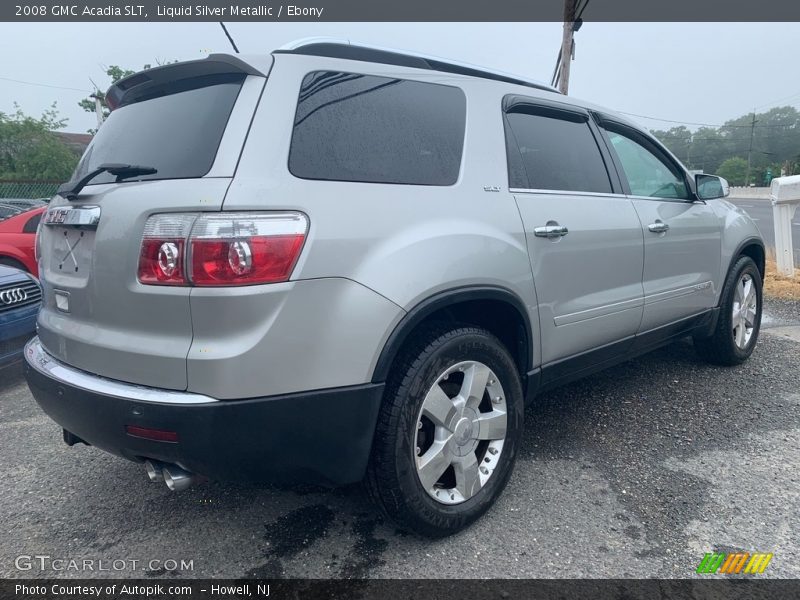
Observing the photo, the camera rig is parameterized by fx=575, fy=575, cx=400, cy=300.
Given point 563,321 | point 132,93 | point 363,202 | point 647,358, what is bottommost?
point 647,358

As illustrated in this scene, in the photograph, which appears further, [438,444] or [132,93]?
[132,93]

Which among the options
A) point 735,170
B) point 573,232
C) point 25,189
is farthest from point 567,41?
point 735,170

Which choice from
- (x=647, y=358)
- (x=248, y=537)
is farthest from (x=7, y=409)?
(x=647, y=358)

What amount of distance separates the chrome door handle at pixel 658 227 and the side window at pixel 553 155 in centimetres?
38

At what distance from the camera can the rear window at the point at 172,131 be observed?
197cm

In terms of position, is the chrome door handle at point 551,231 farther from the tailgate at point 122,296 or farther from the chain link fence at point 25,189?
the chain link fence at point 25,189

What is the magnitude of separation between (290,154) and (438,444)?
1213 mm

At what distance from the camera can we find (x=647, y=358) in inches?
185

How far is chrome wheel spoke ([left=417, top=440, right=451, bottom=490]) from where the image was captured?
2.20 meters

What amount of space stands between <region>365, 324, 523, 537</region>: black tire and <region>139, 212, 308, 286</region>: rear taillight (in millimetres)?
620

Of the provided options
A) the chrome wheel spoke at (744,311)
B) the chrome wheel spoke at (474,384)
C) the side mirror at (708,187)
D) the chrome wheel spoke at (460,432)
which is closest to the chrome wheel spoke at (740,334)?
the chrome wheel spoke at (744,311)

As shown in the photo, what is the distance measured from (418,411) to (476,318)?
1.94 ft

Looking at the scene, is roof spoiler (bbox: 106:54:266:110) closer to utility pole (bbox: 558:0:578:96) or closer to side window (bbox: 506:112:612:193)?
side window (bbox: 506:112:612:193)

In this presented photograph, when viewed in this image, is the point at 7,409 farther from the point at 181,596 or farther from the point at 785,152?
the point at 785,152
